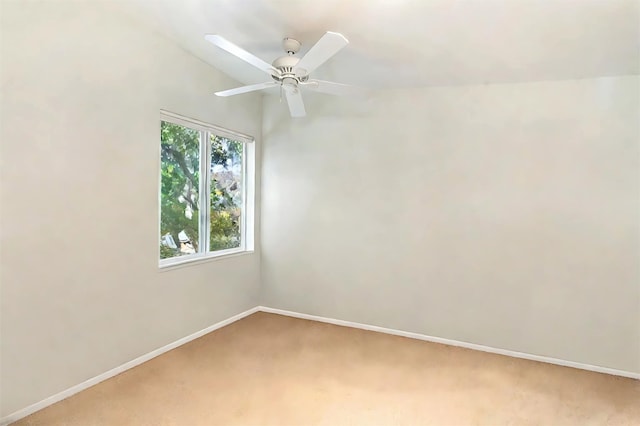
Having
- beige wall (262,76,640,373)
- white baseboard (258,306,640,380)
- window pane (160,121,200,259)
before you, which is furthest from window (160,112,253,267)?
white baseboard (258,306,640,380)

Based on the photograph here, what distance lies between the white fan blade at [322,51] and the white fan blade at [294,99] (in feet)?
0.81

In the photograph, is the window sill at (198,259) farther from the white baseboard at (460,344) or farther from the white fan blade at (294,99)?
the white fan blade at (294,99)

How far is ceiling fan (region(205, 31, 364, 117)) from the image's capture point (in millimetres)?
2094

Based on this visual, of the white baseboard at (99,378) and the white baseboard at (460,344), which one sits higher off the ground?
the white baseboard at (99,378)

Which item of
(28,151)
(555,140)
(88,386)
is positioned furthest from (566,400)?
(28,151)

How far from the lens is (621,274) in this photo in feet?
9.71

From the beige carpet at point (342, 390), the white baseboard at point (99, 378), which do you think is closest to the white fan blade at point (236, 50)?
the beige carpet at point (342, 390)

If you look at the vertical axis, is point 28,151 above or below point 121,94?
below

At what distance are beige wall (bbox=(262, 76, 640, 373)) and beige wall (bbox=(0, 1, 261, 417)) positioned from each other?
4.70ft

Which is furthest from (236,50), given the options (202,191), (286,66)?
(202,191)

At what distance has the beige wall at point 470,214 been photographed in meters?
2.99

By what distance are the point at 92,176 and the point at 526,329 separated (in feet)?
12.2

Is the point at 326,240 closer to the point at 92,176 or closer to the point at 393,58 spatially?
the point at 393,58

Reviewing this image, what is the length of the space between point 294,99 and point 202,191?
1.39 m
